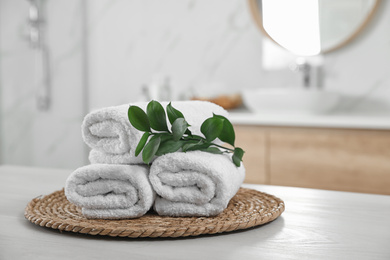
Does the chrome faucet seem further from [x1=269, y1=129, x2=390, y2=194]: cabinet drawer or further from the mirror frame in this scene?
[x1=269, y1=129, x2=390, y2=194]: cabinet drawer

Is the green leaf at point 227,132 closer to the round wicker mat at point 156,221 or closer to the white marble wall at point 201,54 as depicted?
the round wicker mat at point 156,221

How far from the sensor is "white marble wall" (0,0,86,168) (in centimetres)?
339

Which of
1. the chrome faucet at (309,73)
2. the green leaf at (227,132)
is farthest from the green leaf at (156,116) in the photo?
the chrome faucet at (309,73)

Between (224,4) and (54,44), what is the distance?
125 centimetres

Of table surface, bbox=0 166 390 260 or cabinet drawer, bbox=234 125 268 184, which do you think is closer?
table surface, bbox=0 166 390 260

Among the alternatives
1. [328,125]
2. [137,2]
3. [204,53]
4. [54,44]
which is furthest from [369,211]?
[54,44]

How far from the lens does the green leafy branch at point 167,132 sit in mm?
800

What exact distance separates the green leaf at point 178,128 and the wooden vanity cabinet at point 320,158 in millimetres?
1561

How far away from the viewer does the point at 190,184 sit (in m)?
0.82

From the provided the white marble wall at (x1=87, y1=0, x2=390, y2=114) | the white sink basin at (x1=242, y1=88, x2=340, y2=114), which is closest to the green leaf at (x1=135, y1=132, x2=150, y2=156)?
the white sink basin at (x1=242, y1=88, x2=340, y2=114)

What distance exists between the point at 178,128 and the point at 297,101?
5.75ft

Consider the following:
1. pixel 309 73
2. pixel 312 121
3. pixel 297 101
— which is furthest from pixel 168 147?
pixel 309 73

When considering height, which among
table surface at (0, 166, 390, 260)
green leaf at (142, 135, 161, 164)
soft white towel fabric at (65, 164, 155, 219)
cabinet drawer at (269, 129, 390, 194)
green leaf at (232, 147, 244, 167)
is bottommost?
cabinet drawer at (269, 129, 390, 194)

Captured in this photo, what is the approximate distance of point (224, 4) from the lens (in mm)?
3031
